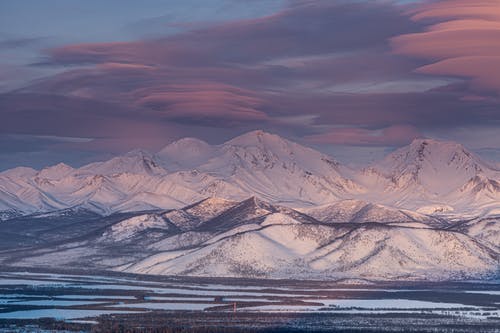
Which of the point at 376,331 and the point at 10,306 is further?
the point at 10,306

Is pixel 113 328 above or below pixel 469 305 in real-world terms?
above

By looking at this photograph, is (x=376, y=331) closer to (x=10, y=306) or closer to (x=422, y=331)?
(x=422, y=331)

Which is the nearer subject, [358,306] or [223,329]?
[223,329]

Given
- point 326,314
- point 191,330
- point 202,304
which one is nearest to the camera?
point 191,330

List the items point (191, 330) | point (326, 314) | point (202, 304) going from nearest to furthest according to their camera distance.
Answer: point (191, 330) < point (326, 314) < point (202, 304)

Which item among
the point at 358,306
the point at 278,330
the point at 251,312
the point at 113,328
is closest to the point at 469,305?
the point at 358,306

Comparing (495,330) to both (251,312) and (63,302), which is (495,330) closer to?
(251,312)

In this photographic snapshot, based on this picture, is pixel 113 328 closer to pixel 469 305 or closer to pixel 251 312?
pixel 251 312

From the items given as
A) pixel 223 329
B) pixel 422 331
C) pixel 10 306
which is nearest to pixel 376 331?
pixel 422 331
